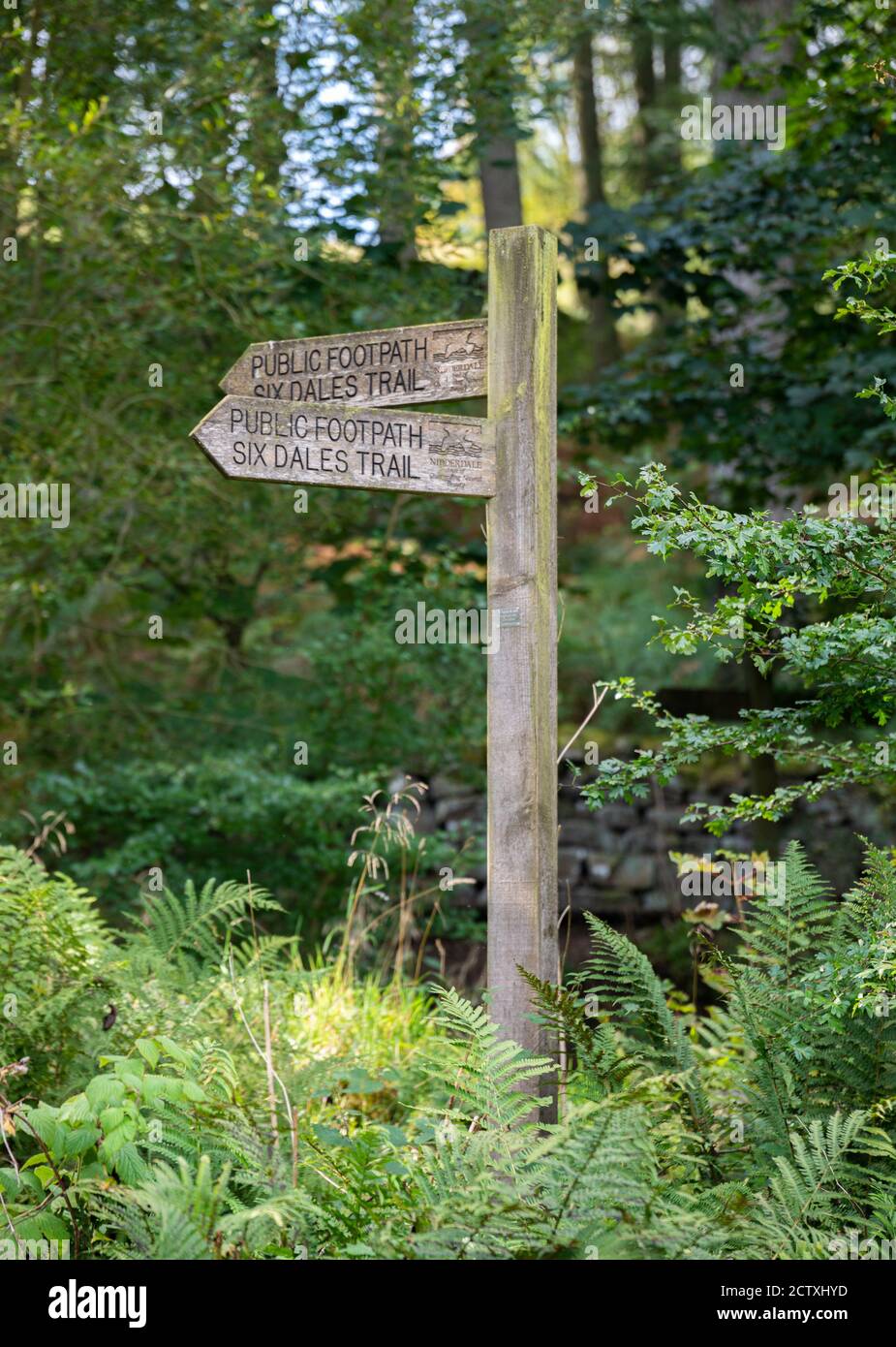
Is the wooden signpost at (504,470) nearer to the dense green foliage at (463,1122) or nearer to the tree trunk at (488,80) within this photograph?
the dense green foliage at (463,1122)

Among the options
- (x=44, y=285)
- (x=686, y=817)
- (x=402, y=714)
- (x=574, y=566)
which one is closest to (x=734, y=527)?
(x=686, y=817)

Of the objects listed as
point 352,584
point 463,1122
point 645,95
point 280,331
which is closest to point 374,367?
point 463,1122

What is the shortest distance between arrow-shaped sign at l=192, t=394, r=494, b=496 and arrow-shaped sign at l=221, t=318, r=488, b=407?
12cm

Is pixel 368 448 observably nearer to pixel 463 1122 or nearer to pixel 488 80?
pixel 463 1122

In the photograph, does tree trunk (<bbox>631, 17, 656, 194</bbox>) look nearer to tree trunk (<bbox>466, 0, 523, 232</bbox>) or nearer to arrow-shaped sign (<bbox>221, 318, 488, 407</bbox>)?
tree trunk (<bbox>466, 0, 523, 232</bbox>)

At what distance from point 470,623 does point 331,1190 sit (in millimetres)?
4607

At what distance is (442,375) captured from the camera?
3832mm

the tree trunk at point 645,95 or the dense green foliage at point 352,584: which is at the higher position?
the tree trunk at point 645,95

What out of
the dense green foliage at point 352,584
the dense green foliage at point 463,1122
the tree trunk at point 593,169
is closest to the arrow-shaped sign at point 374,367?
the dense green foliage at point 352,584

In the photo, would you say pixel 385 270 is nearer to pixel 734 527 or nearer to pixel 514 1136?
pixel 734 527

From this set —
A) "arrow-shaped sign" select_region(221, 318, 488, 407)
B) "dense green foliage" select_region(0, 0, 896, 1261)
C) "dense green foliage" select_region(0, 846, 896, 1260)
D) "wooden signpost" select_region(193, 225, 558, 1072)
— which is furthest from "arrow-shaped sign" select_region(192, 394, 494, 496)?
"dense green foliage" select_region(0, 846, 896, 1260)

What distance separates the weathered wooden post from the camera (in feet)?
12.1

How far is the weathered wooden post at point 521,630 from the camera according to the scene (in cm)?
368

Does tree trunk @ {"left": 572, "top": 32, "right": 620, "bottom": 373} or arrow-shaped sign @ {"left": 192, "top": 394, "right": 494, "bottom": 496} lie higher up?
tree trunk @ {"left": 572, "top": 32, "right": 620, "bottom": 373}
